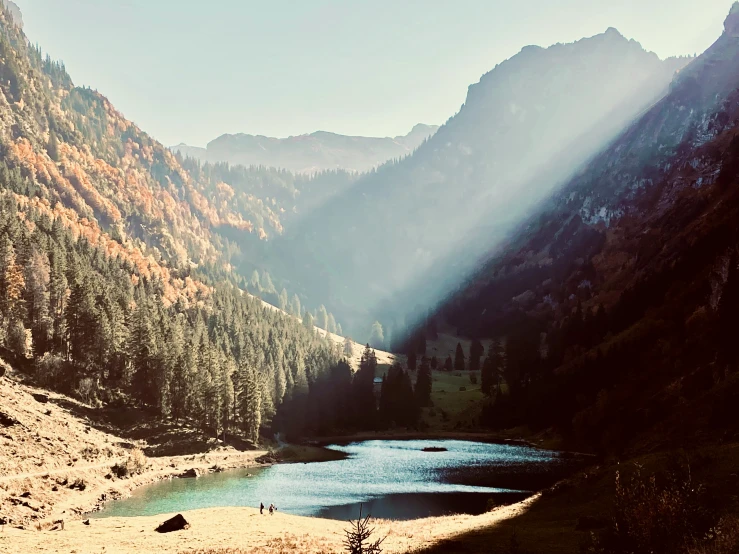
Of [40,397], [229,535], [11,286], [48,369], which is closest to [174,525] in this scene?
[229,535]

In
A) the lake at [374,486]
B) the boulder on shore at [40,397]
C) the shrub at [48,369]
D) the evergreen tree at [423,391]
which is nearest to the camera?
the lake at [374,486]

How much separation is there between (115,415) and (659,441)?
9907 cm

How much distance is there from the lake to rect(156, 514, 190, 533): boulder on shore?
18.9m

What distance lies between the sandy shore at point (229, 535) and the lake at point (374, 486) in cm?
1343

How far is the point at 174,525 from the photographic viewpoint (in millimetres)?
49250

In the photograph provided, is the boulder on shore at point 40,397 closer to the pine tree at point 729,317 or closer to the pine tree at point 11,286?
the pine tree at point 11,286

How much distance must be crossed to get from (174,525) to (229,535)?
279 inches

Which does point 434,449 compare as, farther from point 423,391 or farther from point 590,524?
point 590,524

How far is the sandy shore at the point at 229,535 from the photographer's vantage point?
129 ft

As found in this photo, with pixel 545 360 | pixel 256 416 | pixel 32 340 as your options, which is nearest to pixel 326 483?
pixel 256 416

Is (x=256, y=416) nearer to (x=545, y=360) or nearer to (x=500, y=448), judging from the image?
(x=500, y=448)

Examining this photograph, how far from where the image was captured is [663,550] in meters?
21.2

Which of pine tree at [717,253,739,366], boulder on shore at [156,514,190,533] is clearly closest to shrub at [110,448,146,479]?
boulder on shore at [156,514,190,533]

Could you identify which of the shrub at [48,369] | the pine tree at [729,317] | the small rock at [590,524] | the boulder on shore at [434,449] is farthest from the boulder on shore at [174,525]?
the boulder on shore at [434,449]
